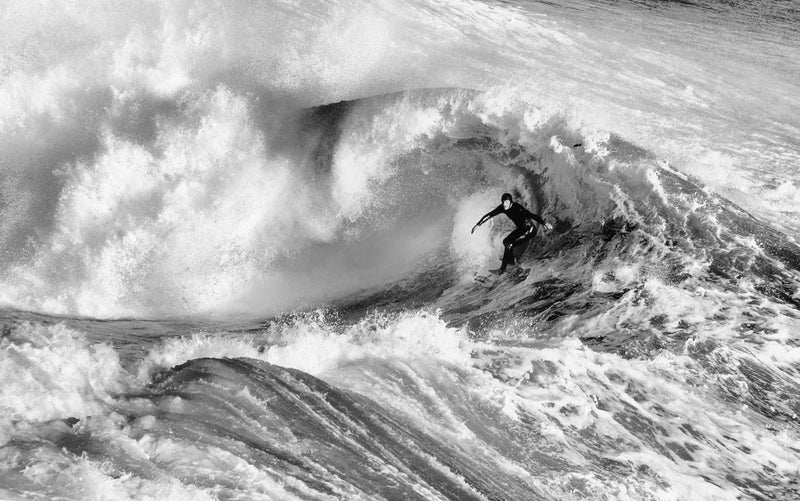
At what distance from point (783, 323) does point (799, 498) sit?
3283 millimetres

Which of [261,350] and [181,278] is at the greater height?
[261,350]

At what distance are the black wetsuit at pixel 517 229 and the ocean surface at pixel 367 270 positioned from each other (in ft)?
1.41

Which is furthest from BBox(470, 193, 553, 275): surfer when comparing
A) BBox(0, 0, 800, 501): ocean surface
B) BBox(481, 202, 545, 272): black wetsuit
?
BBox(0, 0, 800, 501): ocean surface

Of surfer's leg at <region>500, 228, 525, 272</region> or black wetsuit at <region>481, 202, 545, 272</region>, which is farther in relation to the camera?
surfer's leg at <region>500, 228, 525, 272</region>

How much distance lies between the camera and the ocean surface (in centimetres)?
611

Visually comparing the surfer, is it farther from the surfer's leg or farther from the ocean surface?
the ocean surface

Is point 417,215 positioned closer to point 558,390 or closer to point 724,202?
point 724,202

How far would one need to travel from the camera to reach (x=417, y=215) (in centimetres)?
1444

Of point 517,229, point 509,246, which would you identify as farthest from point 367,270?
point 517,229

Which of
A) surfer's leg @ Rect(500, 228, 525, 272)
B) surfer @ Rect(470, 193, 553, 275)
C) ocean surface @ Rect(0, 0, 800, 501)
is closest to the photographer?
ocean surface @ Rect(0, 0, 800, 501)

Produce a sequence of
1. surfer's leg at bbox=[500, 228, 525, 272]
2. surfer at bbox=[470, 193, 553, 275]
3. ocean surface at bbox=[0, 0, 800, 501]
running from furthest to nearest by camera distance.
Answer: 1. surfer's leg at bbox=[500, 228, 525, 272]
2. surfer at bbox=[470, 193, 553, 275]
3. ocean surface at bbox=[0, 0, 800, 501]

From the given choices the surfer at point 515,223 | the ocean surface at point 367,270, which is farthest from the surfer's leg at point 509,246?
the ocean surface at point 367,270

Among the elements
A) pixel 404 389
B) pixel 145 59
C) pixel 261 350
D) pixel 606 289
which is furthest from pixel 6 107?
pixel 606 289

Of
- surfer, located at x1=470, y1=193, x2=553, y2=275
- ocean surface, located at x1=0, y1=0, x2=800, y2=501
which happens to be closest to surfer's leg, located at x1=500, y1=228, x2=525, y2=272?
surfer, located at x1=470, y1=193, x2=553, y2=275
